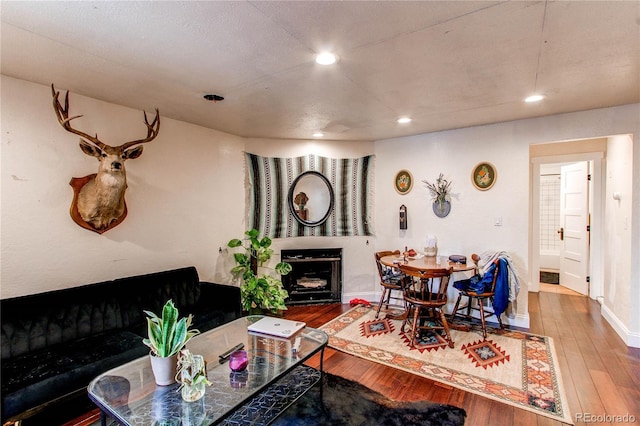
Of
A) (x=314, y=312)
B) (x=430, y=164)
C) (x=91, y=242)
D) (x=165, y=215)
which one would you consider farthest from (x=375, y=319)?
(x=91, y=242)

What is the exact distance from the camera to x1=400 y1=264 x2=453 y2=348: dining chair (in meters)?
3.09

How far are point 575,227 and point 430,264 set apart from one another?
352 cm

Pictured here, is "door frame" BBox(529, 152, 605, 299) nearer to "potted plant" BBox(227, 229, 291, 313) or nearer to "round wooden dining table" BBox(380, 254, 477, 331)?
"round wooden dining table" BBox(380, 254, 477, 331)

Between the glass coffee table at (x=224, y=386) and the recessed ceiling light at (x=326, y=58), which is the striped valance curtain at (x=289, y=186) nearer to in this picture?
the glass coffee table at (x=224, y=386)

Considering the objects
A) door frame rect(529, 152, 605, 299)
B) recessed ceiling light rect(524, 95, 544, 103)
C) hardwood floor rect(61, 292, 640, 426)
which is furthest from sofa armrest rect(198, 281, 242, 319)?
door frame rect(529, 152, 605, 299)

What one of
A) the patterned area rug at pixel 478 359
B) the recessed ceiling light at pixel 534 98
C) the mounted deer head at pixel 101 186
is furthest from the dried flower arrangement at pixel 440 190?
the mounted deer head at pixel 101 186

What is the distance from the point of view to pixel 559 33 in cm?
178

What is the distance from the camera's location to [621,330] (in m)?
3.26

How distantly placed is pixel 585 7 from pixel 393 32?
3.10ft

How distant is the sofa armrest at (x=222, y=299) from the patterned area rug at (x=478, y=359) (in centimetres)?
108

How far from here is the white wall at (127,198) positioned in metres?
2.39

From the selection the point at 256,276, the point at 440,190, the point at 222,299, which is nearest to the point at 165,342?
the point at 222,299

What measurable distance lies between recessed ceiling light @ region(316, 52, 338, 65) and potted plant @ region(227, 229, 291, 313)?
250cm

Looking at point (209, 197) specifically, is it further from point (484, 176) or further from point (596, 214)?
point (596, 214)
